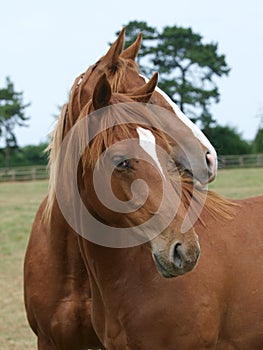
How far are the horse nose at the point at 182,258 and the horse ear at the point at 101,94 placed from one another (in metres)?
0.80

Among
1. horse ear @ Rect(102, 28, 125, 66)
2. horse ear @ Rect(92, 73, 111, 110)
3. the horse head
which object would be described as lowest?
the horse head

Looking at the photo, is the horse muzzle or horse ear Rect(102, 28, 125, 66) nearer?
the horse muzzle

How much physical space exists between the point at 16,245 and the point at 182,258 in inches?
449

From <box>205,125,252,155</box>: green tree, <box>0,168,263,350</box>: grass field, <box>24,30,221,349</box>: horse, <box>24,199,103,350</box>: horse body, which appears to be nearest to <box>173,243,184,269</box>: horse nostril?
<box>24,30,221,349</box>: horse

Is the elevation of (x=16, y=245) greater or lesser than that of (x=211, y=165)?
lesser

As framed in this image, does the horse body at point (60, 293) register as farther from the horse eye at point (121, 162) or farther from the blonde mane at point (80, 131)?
the horse eye at point (121, 162)

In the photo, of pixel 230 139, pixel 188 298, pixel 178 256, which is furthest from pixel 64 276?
pixel 230 139

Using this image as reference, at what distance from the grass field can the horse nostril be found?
4.29 m

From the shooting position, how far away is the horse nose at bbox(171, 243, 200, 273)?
2693 millimetres

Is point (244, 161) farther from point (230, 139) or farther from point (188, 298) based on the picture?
point (188, 298)

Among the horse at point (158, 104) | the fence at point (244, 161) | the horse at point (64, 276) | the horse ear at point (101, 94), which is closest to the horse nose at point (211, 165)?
the horse at point (158, 104)

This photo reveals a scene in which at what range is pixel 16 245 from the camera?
1368 centimetres

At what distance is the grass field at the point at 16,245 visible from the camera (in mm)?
7248

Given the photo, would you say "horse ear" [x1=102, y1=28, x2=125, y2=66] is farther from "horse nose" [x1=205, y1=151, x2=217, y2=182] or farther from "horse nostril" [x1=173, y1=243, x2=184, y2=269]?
"horse nostril" [x1=173, y1=243, x2=184, y2=269]
